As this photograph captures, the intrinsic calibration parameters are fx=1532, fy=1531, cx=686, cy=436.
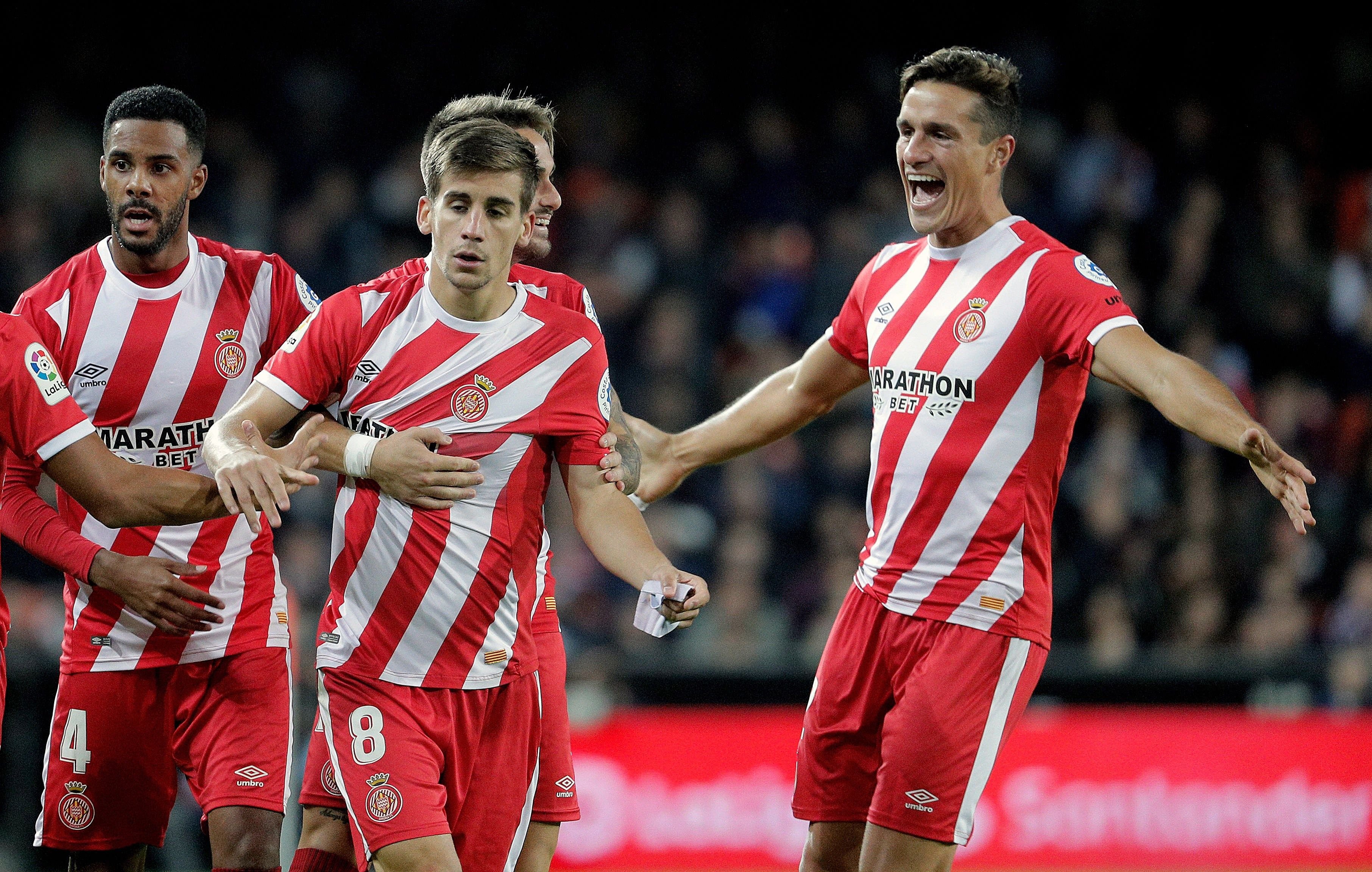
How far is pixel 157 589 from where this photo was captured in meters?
4.44

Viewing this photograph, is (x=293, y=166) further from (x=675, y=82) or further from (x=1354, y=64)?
(x=1354, y=64)

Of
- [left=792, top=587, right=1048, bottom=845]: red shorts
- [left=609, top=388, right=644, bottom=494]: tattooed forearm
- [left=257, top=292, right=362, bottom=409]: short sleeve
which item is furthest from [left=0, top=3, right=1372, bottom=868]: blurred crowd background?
→ [left=257, top=292, right=362, bottom=409]: short sleeve

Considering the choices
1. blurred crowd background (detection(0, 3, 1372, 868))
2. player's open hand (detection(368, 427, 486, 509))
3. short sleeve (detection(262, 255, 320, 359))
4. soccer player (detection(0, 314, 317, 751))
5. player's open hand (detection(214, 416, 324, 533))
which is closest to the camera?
player's open hand (detection(214, 416, 324, 533))

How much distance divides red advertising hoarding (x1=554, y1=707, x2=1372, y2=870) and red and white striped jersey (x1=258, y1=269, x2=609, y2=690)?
4604mm

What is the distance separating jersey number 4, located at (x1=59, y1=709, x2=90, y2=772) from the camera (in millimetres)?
4734

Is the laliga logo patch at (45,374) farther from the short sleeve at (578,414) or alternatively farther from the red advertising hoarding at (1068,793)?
the red advertising hoarding at (1068,793)

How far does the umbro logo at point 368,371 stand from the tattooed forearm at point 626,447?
2.69 feet

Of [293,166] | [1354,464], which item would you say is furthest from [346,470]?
[1354,464]

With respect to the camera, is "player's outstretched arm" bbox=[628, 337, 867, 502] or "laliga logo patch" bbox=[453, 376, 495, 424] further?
"player's outstretched arm" bbox=[628, 337, 867, 502]

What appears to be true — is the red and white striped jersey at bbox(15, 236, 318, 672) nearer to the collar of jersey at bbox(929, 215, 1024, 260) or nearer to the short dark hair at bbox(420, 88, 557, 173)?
the short dark hair at bbox(420, 88, 557, 173)

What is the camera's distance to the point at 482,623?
4230 millimetres

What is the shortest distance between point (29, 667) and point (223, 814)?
407cm

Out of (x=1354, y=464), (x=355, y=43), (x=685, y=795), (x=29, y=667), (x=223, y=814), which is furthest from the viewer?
(x=355, y=43)

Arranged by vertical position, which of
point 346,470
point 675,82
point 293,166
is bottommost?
point 346,470
